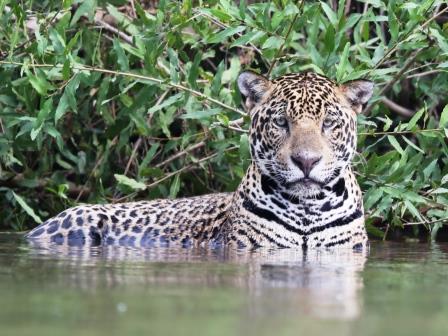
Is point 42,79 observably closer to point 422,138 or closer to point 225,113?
point 225,113

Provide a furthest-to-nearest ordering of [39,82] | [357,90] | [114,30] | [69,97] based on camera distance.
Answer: [114,30]
[69,97]
[39,82]
[357,90]

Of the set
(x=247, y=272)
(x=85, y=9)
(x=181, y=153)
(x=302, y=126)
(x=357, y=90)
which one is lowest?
(x=247, y=272)

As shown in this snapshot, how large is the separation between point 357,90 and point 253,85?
0.80 m

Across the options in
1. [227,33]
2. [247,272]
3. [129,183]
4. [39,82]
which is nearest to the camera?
[247,272]

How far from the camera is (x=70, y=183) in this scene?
525 inches

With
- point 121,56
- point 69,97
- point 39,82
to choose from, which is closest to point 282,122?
point 121,56

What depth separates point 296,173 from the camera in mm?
9844

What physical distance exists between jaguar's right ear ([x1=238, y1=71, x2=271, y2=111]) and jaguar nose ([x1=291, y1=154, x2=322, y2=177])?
0.96 meters

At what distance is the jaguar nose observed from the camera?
32.0 ft

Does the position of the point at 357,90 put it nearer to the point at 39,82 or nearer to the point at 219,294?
the point at 39,82

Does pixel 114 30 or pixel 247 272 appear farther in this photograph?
pixel 114 30

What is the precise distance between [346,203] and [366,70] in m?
1.14

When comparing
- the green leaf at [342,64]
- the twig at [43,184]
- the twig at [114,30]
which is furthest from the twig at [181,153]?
the green leaf at [342,64]

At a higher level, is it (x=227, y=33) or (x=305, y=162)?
(x=227, y=33)
